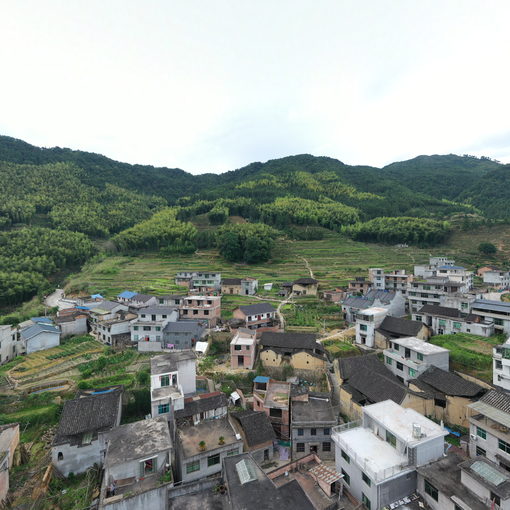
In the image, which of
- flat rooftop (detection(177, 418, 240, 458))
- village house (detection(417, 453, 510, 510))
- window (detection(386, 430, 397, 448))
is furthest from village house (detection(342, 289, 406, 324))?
flat rooftop (detection(177, 418, 240, 458))

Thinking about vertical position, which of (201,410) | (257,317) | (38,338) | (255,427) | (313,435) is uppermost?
(257,317)

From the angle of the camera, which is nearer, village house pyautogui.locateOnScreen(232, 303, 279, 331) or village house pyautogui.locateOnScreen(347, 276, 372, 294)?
village house pyautogui.locateOnScreen(232, 303, 279, 331)

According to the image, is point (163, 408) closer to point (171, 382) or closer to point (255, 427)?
point (171, 382)

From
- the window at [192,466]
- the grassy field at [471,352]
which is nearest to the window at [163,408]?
the window at [192,466]

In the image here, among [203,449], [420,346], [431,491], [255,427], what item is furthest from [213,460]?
[420,346]

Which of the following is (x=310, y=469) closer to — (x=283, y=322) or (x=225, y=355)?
(x=225, y=355)

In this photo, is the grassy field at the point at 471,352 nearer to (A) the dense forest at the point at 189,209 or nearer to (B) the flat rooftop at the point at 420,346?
(B) the flat rooftop at the point at 420,346

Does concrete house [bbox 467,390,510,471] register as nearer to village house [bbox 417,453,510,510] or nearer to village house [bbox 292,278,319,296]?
village house [bbox 417,453,510,510]
